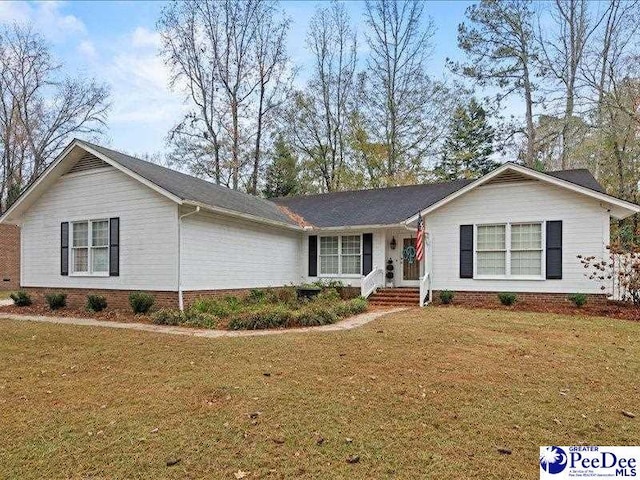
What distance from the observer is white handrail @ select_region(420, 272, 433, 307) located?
13859 millimetres

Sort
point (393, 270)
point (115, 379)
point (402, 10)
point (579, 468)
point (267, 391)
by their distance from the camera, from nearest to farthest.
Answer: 1. point (579, 468)
2. point (267, 391)
3. point (115, 379)
4. point (393, 270)
5. point (402, 10)

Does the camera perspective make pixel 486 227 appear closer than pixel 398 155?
Yes

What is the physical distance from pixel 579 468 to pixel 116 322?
1029 cm

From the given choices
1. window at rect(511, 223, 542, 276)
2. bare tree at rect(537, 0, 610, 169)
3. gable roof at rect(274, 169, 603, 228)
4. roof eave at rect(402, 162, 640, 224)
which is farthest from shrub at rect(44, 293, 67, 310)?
bare tree at rect(537, 0, 610, 169)

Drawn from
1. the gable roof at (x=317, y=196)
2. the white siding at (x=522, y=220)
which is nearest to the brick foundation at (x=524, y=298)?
the white siding at (x=522, y=220)

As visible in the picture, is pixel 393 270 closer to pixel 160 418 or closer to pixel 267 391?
pixel 267 391

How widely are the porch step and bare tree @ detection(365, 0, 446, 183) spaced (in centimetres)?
1383

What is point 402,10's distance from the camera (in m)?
26.7

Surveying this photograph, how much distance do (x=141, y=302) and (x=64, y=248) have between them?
410 cm

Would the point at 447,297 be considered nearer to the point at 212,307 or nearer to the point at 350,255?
the point at 350,255

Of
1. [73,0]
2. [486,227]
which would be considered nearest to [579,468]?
[486,227]

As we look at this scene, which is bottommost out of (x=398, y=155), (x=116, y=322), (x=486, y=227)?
(x=116, y=322)

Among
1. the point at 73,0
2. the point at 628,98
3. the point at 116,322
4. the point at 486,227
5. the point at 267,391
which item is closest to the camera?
the point at 267,391

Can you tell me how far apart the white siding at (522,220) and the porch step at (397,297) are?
87cm
